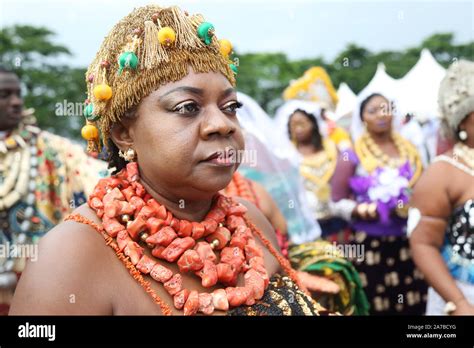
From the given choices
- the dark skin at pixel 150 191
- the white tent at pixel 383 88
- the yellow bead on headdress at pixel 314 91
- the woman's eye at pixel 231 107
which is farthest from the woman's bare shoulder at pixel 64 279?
the yellow bead on headdress at pixel 314 91

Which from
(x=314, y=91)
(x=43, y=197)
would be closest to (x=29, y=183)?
(x=43, y=197)

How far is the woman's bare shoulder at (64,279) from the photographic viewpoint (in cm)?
175

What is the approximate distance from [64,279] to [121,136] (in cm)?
51

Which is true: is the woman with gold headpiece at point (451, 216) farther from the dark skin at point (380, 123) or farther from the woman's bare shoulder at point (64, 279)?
the woman's bare shoulder at point (64, 279)

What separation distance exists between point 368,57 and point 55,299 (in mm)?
9964

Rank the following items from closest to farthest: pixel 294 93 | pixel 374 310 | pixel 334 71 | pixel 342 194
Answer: pixel 374 310 < pixel 342 194 < pixel 294 93 < pixel 334 71

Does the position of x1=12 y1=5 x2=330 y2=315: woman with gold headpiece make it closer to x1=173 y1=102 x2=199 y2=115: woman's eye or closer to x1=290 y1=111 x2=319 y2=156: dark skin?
x1=173 y1=102 x2=199 y2=115: woman's eye

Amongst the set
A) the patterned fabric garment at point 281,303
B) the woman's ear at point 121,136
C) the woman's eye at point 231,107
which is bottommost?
the patterned fabric garment at point 281,303

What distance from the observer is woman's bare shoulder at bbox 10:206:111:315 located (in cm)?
175

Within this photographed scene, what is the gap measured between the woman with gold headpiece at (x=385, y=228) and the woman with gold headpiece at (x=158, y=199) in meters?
3.71

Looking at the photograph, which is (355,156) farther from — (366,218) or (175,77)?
(175,77)

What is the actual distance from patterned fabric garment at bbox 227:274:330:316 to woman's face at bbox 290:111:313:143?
170 inches

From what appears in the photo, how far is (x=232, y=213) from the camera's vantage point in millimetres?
Result: 2184
